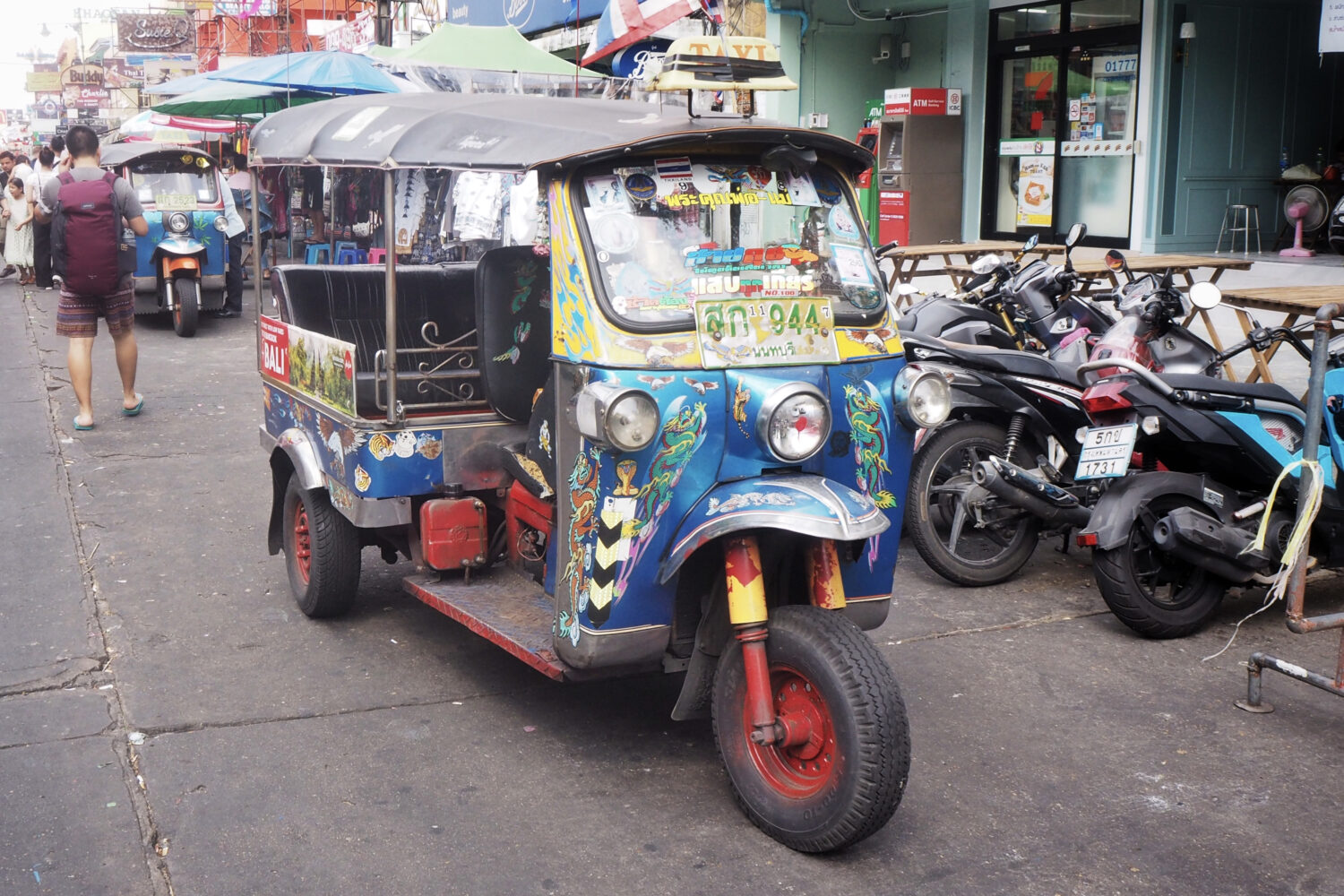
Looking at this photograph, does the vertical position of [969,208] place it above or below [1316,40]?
below

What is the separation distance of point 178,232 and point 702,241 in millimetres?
11457

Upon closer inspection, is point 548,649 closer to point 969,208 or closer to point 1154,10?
point 1154,10

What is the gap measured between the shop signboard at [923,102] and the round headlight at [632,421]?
12333mm

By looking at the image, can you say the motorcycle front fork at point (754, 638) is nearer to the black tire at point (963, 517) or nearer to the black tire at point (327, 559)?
the black tire at point (327, 559)

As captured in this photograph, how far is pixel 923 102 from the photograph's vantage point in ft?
49.4

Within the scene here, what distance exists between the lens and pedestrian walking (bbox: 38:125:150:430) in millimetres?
8656

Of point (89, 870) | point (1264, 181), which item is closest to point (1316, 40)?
point (1264, 181)

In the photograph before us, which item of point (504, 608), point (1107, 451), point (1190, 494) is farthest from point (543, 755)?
point (1190, 494)

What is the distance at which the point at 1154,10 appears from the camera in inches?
501

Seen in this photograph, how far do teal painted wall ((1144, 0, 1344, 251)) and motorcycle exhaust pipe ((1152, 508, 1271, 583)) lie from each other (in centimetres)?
879

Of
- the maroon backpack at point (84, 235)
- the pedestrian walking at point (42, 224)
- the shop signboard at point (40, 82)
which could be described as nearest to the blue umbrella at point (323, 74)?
the maroon backpack at point (84, 235)

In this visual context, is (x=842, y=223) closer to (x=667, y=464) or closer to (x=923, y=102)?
(x=667, y=464)

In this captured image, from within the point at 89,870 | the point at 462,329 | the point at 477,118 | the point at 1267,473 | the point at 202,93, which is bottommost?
the point at 89,870

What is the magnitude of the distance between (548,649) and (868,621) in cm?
99
